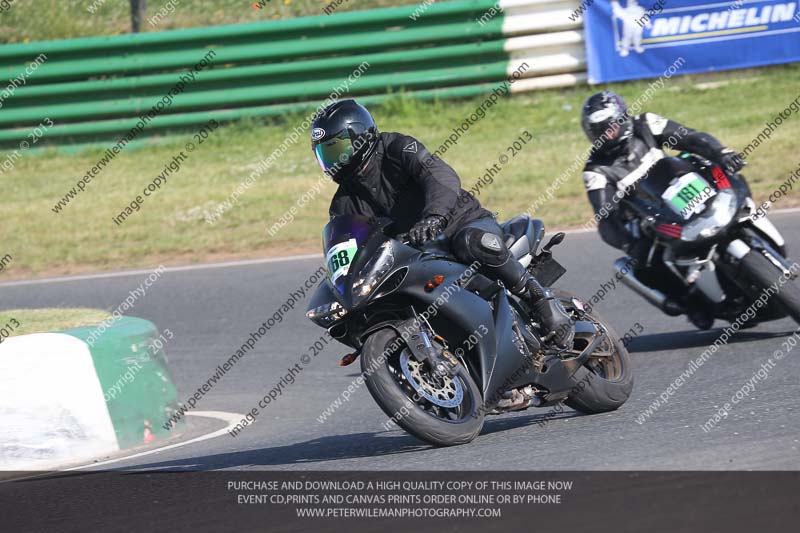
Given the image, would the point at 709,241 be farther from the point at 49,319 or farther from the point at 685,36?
the point at 685,36

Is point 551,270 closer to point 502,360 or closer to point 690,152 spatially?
point 502,360

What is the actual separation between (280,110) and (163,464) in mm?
10721

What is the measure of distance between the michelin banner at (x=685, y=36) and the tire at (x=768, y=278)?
8.14 meters

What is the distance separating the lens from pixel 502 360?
580 centimetres

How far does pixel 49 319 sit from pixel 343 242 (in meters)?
3.55

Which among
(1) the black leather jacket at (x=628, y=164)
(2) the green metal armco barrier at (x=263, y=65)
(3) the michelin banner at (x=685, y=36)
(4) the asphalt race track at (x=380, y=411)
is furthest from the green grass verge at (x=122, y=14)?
(1) the black leather jacket at (x=628, y=164)

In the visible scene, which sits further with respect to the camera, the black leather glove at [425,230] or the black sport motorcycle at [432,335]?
the black leather glove at [425,230]

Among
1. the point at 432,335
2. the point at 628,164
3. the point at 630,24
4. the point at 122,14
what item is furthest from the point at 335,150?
the point at 122,14

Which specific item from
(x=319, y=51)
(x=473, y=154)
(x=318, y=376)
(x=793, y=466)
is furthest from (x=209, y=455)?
(x=319, y=51)

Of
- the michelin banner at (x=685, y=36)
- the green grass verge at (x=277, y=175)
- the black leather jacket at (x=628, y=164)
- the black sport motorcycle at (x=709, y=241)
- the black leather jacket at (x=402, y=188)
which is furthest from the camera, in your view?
the michelin banner at (x=685, y=36)

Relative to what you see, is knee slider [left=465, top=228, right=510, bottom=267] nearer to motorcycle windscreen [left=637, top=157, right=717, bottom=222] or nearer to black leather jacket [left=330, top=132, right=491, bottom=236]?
black leather jacket [left=330, top=132, right=491, bottom=236]

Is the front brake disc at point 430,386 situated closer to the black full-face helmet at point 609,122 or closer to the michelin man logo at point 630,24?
the black full-face helmet at point 609,122

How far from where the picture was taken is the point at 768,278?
25.1 feet

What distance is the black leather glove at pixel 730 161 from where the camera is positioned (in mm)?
7879
